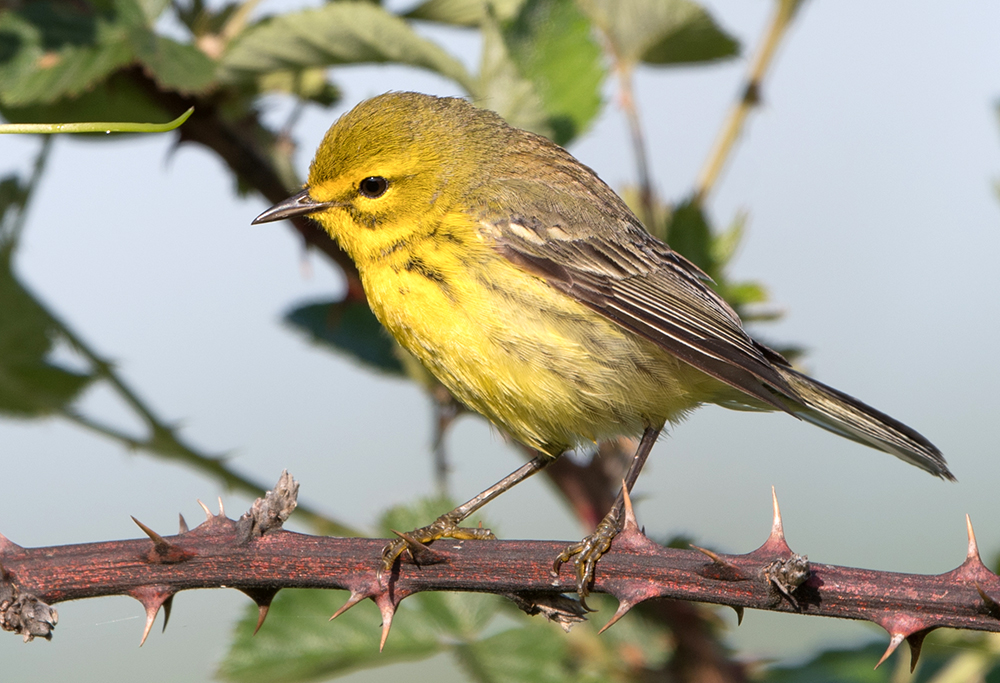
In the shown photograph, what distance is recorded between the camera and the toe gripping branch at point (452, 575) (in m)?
1.94

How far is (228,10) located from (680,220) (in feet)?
4.76

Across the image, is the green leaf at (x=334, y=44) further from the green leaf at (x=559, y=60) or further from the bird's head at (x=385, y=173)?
the bird's head at (x=385, y=173)

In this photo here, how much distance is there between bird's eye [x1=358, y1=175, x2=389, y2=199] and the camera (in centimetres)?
343

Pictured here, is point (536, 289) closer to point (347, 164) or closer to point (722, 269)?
point (722, 269)

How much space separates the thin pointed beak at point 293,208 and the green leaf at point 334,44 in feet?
1.39

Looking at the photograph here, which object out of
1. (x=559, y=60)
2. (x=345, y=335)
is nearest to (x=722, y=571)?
(x=559, y=60)

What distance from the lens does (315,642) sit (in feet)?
8.80

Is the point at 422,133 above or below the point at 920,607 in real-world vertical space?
above

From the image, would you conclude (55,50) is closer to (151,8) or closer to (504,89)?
(151,8)

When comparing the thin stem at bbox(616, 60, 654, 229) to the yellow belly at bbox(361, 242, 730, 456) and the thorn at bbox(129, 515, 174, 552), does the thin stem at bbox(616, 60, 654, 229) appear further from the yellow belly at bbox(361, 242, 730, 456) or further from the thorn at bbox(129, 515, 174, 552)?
the thorn at bbox(129, 515, 174, 552)

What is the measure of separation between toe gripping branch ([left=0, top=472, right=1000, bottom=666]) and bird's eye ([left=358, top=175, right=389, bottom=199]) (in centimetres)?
151

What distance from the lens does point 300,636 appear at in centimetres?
267

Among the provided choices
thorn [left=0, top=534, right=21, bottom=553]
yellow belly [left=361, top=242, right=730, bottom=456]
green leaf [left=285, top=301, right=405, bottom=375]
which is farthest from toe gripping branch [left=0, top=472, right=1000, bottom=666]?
green leaf [left=285, top=301, right=405, bottom=375]

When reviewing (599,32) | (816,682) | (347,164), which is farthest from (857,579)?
(347,164)
